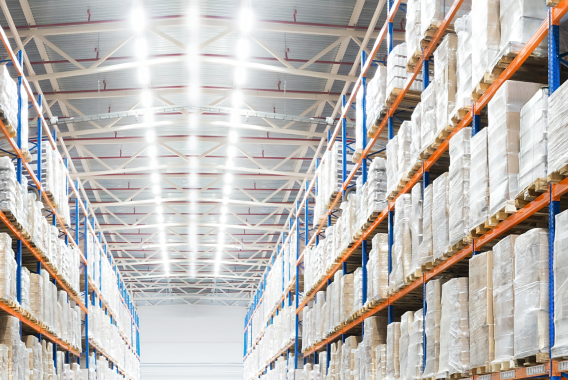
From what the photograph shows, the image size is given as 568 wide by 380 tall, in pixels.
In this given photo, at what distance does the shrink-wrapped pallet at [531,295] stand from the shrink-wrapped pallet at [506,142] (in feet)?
1.73

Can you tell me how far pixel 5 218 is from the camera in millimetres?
8914

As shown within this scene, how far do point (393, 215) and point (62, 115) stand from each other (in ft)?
41.1

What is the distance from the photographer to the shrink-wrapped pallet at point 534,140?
4641 millimetres

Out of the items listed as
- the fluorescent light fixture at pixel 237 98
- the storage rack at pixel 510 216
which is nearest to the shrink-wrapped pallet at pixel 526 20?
the storage rack at pixel 510 216

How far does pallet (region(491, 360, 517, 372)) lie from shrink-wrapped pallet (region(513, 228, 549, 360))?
3.9 inches

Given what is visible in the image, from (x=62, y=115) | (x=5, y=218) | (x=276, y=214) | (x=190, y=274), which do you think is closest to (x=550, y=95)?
(x=5, y=218)

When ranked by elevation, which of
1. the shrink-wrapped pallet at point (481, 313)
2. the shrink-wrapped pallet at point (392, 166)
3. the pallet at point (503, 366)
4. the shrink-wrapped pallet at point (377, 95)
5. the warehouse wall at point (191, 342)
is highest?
the shrink-wrapped pallet at point (377, 95)

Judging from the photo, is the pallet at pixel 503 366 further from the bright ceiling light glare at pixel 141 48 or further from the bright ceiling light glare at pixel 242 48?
the bright ceiling light glare at pixel 141 48

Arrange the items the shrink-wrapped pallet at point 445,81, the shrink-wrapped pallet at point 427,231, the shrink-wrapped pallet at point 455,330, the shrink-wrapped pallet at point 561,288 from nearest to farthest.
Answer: the shrink-wrapped pallet at point 561,288 < the shrink-wrapped pallet at point 455,330 < the shrink-wrapped pallet at point 445,81 < the shrink-wrapped pallet at point 427,231

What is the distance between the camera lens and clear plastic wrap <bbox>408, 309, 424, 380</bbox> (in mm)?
6906

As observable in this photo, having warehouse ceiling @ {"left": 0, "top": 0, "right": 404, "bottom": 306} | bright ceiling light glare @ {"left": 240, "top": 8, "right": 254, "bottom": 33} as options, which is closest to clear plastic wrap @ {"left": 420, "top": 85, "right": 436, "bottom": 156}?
warehouse ceiling @ {"left": 0, "top": 0, "right": 404, "bottom": 306}

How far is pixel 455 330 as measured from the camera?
227 inches

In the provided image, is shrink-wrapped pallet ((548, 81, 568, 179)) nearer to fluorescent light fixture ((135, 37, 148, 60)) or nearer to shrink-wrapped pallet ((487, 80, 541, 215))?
shrink-wrapped pallet ((487, 80, 541, 215))

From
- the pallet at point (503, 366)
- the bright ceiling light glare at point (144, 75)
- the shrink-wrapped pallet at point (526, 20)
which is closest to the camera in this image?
the pallet at point (503, 366)
